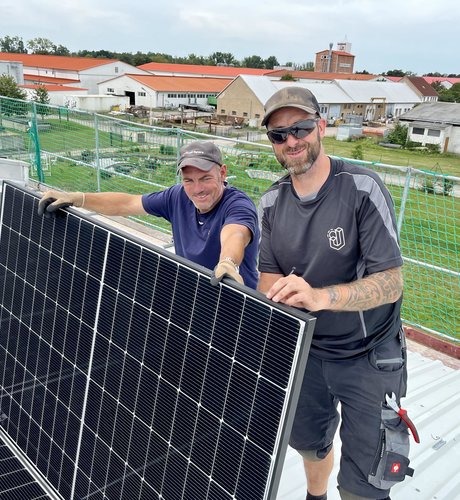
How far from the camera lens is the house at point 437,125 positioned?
4828 centimetres

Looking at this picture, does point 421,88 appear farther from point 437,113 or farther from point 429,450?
point 429,450

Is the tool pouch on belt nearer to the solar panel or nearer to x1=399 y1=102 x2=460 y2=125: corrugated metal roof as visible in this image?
the solar panel

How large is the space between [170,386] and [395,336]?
1.23 m

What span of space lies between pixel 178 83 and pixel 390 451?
217 ft

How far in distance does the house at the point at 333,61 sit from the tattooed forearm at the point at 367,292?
119942 millimetres

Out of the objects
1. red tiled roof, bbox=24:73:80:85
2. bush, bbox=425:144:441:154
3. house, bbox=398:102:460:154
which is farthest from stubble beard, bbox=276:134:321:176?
red tiled roof, bbox=24:73:80:85

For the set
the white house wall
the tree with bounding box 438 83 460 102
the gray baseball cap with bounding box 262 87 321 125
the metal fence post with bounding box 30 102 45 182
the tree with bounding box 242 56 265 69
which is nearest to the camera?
the gray baseball cap with bounding box 262 87 321 125

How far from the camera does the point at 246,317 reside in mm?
1922

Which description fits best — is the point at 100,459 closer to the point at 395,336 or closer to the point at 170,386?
the point at 170,386

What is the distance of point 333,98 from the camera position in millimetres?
64000

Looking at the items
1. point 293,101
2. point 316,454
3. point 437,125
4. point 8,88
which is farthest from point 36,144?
point 437,125

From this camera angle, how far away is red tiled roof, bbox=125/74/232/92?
59.0 metres

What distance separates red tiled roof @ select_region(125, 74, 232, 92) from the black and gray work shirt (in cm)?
5969

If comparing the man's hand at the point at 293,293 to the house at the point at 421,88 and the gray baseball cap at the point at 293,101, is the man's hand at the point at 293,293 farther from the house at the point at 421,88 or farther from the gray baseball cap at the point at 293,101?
the house at the point at 421,88
